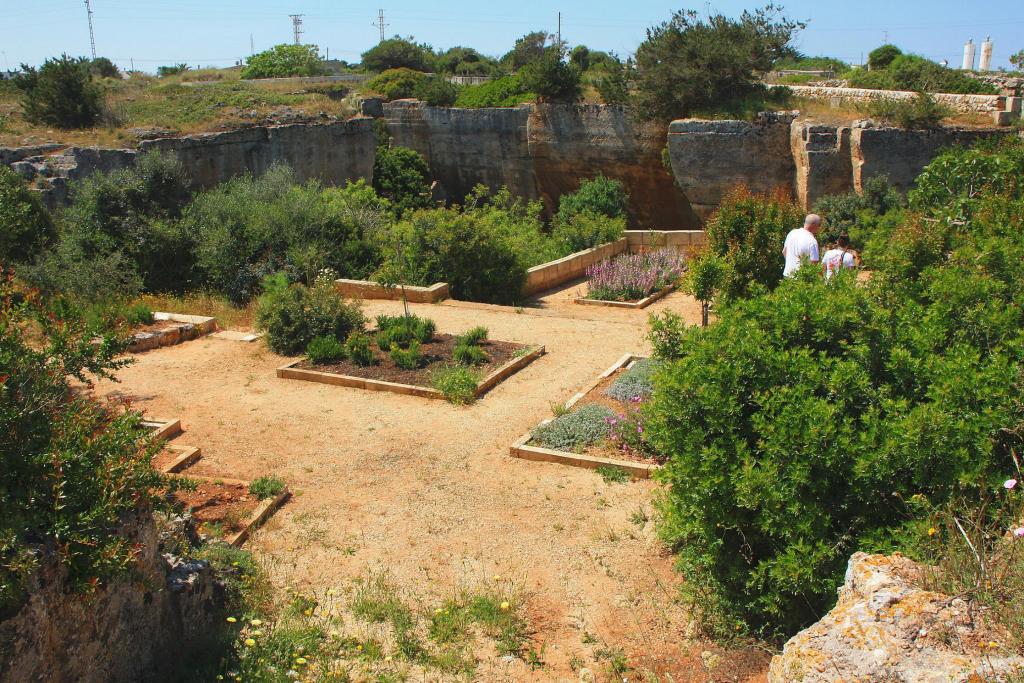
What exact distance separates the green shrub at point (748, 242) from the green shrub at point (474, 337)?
3.21 metres

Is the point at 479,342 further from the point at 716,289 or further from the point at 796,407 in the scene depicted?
the point at 796,407

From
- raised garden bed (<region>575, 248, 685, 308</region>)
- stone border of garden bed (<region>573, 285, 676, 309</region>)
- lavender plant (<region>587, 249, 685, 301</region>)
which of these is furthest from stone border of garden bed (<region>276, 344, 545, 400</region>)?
lavender plant (<region>587, 249, 685, 301</region>)

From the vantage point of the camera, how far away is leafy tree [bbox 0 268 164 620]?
3805mm

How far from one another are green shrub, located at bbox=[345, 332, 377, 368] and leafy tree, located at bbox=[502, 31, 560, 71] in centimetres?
2907

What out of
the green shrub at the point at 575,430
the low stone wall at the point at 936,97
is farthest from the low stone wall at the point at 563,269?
the low stone wall at the point at 936,97

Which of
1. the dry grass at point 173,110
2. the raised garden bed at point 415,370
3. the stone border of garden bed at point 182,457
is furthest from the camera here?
the dry grass at point 173,110

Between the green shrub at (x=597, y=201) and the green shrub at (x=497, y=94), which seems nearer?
the green shrub at (x=597, y=201)

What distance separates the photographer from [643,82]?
82.1 ft

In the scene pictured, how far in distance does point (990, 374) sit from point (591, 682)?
2812 mm

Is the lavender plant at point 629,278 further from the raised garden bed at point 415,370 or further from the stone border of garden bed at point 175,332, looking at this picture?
the stone border of garden bed at point 175,332

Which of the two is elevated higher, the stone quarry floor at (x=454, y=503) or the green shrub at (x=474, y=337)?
the green shrub at (x=474, y=337)

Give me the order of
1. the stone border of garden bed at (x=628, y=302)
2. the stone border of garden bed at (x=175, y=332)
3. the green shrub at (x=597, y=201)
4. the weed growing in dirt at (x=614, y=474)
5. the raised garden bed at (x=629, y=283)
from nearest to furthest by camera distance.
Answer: the weed growing in dirt at (x=614, y=474), the stone border of garden bed at (x=175, y=332), the stone border of garden bed at (x=628, y=302), the raised garden bed at (x=629, y=283), the green shrub at (x=597, y=201)

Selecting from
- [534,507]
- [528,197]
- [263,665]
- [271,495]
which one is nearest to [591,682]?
[263,665]

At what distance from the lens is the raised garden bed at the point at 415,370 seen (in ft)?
31.8
